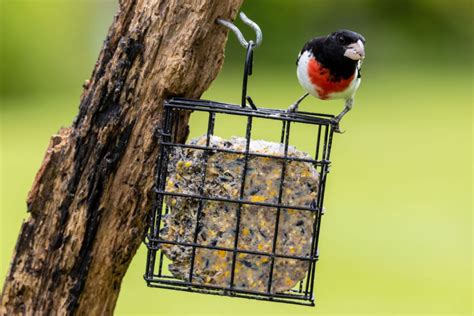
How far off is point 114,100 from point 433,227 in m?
9.19

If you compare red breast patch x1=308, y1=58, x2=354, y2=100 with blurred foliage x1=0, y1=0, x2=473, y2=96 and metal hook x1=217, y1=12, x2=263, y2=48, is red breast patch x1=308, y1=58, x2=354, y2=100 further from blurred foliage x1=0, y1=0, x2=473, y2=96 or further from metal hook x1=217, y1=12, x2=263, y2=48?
blurred foliage x1=0, y1=0, x2=473, y2=96

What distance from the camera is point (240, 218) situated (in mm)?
3660

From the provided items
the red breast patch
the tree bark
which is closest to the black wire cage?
the tree bark

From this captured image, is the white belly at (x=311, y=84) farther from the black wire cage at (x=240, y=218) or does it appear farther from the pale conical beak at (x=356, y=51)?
the black wire cage at (x=240, y=218)

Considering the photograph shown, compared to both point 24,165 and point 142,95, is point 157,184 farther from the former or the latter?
point 24,165

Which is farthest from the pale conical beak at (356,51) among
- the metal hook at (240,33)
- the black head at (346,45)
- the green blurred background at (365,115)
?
the green blurred background at (365,115)

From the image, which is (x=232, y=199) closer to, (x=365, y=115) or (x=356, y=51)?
(x=356, y=51)

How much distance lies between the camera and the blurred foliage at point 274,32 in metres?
13.6

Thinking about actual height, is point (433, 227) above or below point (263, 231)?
above

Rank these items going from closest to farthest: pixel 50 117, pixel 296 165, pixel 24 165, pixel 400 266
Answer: pixel 296 165 < pixel 400 266 < pixel 24 165 < pixel 50 117

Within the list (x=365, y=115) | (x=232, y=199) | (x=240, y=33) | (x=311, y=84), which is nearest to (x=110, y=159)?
(x=232, y=199)

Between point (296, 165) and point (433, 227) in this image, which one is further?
point (433, 227)

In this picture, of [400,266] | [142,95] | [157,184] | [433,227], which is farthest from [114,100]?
[433,227]

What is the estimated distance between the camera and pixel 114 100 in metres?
3.76
